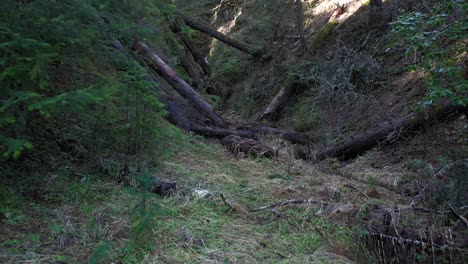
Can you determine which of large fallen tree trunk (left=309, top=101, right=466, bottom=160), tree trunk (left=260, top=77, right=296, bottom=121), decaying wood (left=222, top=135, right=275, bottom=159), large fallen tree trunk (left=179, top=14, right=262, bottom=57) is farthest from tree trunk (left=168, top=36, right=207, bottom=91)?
large fallen tree trunk (left=309, top=101, right=466, bottom=160)

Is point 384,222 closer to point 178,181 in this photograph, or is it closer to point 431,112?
point 178,181

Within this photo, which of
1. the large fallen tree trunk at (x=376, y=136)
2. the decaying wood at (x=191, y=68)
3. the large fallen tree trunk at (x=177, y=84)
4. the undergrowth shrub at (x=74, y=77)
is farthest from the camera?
the decaying wood at (x=191, y=68)

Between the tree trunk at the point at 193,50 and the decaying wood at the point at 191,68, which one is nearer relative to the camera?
the decaying wood at the point at 191,68

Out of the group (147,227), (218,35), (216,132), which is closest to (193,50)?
(218,35)

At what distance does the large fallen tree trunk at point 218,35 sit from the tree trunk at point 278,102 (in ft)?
8.65

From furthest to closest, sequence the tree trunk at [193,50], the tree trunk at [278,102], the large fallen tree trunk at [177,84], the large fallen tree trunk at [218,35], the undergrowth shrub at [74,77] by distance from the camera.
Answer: the tree trunk at [193,50] → the large fallen tree trunk at [218,35] → the tree trunk at [278,102] → the large fallen tree trunk at [177,84] → the undergrowth shrub at [74,77]

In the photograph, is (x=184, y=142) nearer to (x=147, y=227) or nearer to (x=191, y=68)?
(x=147, y=227)

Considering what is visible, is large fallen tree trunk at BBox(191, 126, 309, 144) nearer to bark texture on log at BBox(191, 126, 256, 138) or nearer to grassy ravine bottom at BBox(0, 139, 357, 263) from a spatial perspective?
bark texture on log at BBox(191, 126, 256, 138)

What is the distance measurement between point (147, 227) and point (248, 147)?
4.80 m

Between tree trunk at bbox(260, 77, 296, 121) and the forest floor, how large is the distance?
629cm

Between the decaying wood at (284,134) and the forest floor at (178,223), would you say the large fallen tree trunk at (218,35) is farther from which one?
the forest floor at (178,223)

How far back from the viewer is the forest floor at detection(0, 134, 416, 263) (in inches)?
145

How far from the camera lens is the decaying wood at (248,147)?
26.7 feet

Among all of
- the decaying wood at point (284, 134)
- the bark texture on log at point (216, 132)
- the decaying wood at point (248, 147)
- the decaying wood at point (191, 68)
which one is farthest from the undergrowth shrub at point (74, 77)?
the decaying wood at point (191, 68)
